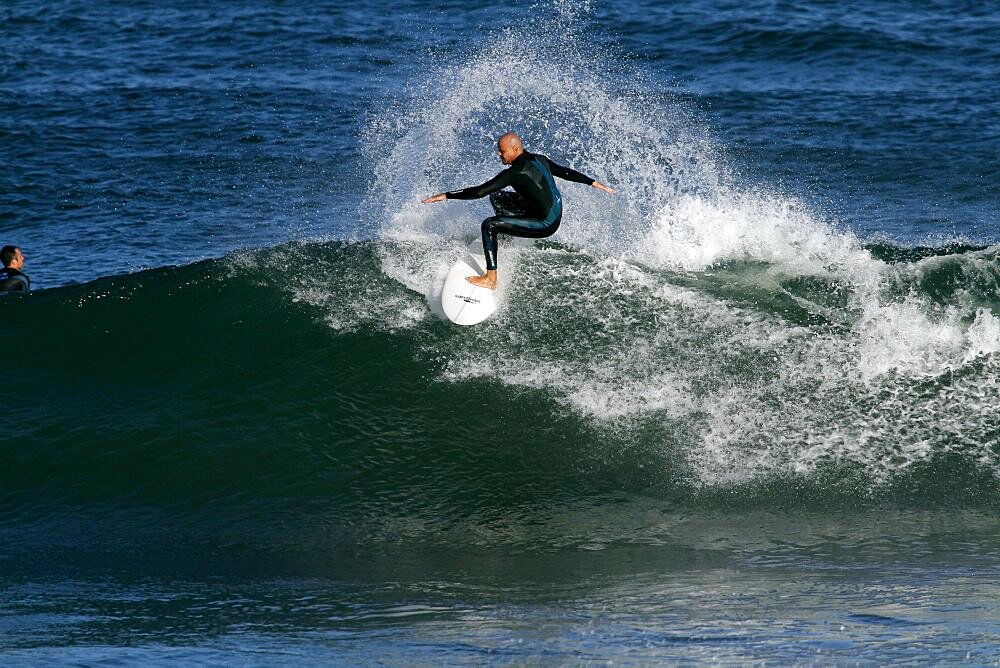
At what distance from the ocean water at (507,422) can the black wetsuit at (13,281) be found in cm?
67

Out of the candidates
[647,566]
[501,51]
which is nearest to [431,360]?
[647,566]

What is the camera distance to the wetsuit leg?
10453 mm

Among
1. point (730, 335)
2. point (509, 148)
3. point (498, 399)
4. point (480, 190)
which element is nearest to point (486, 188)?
point (480, 190)

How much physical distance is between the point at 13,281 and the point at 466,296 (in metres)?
5.19

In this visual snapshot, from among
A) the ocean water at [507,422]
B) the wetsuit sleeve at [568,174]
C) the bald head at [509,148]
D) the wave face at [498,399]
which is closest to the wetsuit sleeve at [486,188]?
the bald head at [509,148]

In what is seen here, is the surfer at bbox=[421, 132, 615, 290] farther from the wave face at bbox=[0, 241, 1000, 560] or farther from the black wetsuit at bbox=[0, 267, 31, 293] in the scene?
the black wetsuit at bbox=[0, 267, 31, 293]

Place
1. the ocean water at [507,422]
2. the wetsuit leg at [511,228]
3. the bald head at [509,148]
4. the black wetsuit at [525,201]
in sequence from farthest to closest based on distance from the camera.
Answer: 1. the wetsuit leg at [511,228]
2. the black wetsuit at [525,201]
3. the bald head at [509,148]
4. the ocean water at [507,422]

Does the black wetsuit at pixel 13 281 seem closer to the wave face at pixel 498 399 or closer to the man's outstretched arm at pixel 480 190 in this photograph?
the wave face at pixel 498 399

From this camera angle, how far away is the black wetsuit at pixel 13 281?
492 inches

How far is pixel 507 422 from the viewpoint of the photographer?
10.4 meters

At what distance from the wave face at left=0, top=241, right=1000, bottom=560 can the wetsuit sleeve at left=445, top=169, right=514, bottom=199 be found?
4.93ft

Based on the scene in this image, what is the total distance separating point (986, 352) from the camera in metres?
10.7

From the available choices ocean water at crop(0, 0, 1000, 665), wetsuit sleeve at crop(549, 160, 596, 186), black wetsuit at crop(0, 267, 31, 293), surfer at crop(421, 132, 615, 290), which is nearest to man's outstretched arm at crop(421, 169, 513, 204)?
surfer at crop(421, 132, 615, 290)

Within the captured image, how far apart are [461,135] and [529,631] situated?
1219 centimetres
